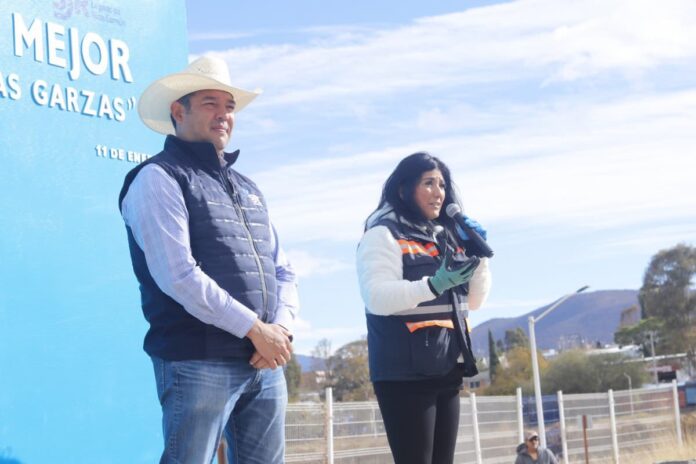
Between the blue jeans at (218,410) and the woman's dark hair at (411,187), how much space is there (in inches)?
44.0

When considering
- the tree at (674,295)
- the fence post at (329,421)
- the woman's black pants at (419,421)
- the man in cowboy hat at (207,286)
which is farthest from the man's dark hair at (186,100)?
the tree at (674,295)

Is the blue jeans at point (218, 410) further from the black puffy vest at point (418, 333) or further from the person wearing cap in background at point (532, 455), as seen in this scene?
the person wearing cap in background at point (532, 455)

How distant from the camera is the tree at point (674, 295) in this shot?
2105 inches

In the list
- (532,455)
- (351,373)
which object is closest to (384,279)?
(532,455)

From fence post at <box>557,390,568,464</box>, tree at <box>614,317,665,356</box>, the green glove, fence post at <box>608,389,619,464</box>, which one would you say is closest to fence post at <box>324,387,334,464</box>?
the green glove

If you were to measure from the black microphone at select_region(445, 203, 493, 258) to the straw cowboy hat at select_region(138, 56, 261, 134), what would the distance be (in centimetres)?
95

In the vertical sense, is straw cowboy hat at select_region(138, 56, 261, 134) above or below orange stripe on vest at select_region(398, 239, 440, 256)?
above

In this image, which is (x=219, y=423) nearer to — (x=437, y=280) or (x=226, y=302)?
(x=226, y=302)

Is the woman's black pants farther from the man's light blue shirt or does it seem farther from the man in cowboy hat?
the man's light blue shirt

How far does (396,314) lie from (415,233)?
353mm

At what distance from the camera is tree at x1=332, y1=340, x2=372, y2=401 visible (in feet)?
163

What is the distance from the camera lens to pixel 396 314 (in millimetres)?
3922

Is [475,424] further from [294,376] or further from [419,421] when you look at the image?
[294,376]

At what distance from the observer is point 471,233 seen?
3889 millimetres
